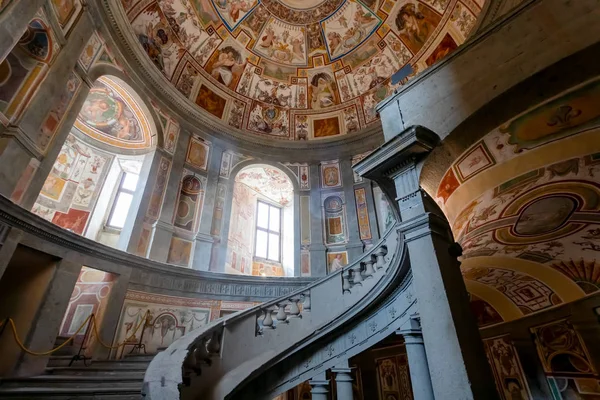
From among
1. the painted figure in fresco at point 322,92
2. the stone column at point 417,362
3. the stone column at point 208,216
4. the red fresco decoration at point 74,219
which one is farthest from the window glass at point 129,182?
the stone column at point 417,362

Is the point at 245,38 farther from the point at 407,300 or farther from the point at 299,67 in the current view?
the point at 407,300

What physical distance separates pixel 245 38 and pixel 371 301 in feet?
41.5

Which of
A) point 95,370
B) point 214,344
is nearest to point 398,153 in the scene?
point 214,344

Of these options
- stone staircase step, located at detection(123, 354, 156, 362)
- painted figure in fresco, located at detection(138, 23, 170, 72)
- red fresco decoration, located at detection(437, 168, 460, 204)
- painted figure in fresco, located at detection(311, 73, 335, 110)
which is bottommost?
stone staircase step, located at detection(123, 354, 156, 362)

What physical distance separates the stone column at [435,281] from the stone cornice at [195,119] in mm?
9273

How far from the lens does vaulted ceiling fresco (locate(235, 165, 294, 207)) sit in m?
13.1

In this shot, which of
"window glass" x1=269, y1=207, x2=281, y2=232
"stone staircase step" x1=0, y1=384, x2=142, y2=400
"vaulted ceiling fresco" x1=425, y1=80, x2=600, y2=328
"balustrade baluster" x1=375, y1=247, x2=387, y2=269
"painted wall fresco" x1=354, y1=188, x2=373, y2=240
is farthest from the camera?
"window glass" x1=269, y1=207, x2=281, y2=232

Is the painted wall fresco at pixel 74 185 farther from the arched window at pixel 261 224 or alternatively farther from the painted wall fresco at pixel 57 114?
the arched window at pixel 261 224

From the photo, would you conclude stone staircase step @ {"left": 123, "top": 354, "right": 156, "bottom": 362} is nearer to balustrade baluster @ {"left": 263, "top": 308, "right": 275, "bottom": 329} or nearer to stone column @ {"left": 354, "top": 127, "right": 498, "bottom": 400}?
balustrade baluster @ {"left": 263, "top": 308, "right": 275, "bottom": 329}

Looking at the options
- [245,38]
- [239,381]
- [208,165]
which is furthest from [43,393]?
[245,38]

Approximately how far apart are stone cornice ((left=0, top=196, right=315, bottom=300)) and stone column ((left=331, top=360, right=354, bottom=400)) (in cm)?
489

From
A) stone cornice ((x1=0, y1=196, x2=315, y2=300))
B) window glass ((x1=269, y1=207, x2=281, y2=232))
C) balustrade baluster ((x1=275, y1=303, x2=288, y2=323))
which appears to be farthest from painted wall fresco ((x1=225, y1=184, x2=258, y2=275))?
balustrade baluster ((x1=275, y1=303, x2=288, y2=323))

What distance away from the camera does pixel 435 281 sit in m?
2.36

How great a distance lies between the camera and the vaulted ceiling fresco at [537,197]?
2.65 m
